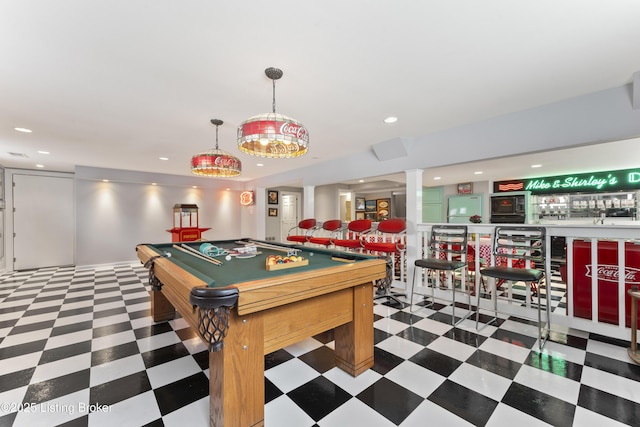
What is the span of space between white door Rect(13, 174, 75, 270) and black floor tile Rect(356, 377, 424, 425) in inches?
319

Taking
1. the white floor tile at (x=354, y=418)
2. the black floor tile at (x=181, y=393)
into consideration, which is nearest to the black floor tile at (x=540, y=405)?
the white floor tile at (x=354, y=418)

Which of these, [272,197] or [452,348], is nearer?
[452,348]

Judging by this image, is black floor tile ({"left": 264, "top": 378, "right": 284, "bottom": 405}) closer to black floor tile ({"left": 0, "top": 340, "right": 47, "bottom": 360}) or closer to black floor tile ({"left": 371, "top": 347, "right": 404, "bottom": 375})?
black floor tile ({"left": 371, "top": 347, "right": 404, "bottom": 375})

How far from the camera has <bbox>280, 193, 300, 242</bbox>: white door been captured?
391 inches

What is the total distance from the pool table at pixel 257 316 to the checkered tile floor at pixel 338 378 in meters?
0.23

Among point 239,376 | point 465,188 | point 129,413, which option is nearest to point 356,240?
point 239,376

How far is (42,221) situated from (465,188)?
11.8 metres

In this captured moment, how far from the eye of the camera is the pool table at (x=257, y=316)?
54.2 inches

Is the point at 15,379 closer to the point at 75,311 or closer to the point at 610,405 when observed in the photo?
the point at 75,311

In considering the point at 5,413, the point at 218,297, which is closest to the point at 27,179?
the point at 5,413

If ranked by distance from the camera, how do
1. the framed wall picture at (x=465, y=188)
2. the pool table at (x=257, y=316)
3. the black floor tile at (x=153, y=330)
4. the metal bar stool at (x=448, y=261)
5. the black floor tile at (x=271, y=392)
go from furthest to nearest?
the framed wall picture at (x=465, y=188) → the metal bar stool at (x=448, y=261) → the black floor tile at (x=153, y=330) → the black floor tile at (x=271, y=392) → the pool table at (x=257, y=316)

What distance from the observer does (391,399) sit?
1786 mm

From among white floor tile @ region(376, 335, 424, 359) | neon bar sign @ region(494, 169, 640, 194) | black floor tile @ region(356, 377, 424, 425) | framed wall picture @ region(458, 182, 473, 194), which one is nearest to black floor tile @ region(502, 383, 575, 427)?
black floor tile @ region(356, 377, 424, 425)

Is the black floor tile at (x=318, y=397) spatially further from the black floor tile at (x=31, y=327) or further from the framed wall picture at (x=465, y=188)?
the framed wall picture at (x=465, y=188)
